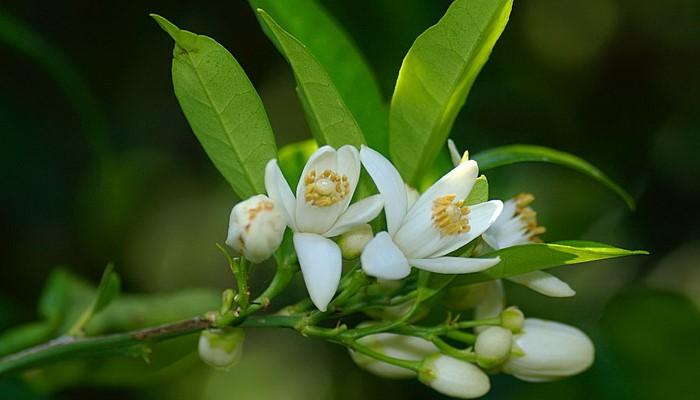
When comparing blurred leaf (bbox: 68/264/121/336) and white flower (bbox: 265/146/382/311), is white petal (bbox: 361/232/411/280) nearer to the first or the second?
white flower (bbox: 265/146/382/311)

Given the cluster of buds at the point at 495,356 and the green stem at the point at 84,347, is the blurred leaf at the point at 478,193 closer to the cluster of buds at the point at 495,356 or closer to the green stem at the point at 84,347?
the cluster of buds at the point at 495,356

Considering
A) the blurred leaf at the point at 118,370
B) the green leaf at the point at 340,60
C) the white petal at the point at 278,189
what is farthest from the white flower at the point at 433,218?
the blurred leaf at the point at 118,370

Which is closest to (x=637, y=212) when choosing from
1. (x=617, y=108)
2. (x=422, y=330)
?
(x=617, y=108)

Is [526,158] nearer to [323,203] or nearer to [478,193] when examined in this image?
[478,193]

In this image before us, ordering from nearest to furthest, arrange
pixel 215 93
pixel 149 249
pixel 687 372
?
pixel 215 93, pixel 687 372, pixel 149 249

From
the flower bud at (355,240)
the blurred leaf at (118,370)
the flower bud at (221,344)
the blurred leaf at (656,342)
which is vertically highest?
the flower bud at (355,240)

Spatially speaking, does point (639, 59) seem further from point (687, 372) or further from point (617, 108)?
point (687, 372)

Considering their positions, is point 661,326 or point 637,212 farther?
point 637,212
